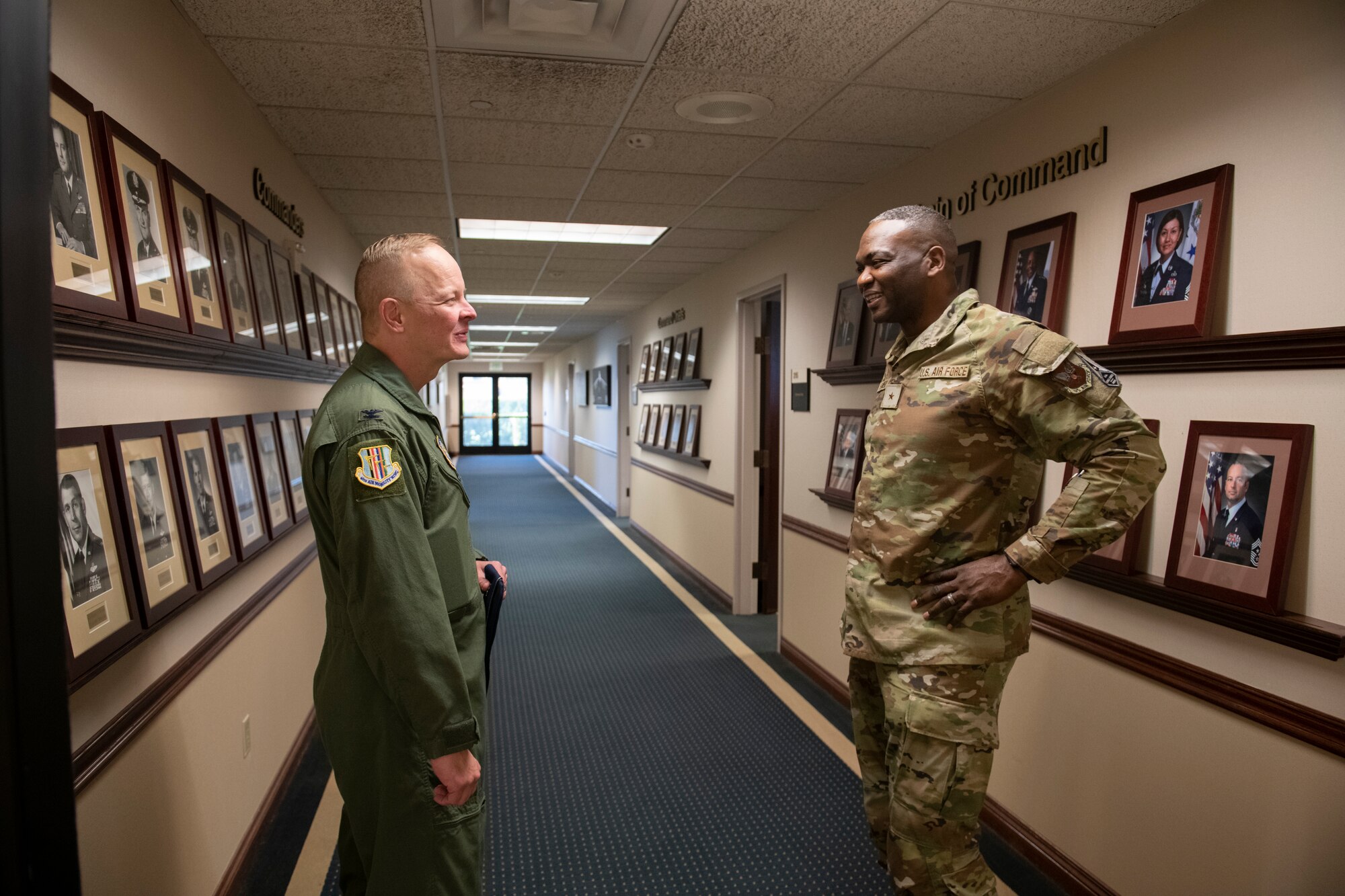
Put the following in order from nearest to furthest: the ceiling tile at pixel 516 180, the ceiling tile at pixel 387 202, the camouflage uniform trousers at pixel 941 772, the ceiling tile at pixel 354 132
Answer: the camouflage uniform trousers at pixel 941 772 → the ceiling tile at pixel 354 132 → the ceiling tile at pixel 516 180 → the ceiling tile at pixel 387 202

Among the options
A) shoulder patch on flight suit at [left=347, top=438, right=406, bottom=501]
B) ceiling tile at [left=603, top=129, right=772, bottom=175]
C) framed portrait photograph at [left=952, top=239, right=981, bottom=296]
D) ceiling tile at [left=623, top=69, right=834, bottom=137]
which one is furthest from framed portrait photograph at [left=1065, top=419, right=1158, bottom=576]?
ceiling tile at [left=603, top=129, right=772, bottom=175]

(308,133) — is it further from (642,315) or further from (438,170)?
(642,315)

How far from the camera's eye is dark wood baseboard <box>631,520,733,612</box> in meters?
5.81

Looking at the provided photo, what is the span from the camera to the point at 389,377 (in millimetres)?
1512

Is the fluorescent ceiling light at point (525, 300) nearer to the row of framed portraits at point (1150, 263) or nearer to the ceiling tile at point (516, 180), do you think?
the ceiling tile at point (516, 180)

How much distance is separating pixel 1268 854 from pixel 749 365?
4092mm

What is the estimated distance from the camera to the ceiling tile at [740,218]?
13.9 feet

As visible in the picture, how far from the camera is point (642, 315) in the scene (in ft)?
29.3

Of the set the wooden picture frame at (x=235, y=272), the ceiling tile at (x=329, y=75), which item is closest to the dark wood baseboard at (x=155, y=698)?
the wooden picture frame at (x=235, y=272)

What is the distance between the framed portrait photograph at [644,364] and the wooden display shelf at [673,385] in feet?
0.22

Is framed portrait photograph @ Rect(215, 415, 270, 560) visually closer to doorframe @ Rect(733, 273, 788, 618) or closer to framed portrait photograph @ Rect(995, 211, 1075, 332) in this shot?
framed portrait photograph @ Rect(995, 211, 1075, 332)

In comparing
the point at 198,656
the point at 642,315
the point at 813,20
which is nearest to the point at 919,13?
the point at 813,20

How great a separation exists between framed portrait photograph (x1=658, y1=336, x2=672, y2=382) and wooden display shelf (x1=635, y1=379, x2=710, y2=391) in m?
0.07

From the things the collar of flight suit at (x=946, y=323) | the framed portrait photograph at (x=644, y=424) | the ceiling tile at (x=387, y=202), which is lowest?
the framed portrait photograph at (x=644, y=424)
